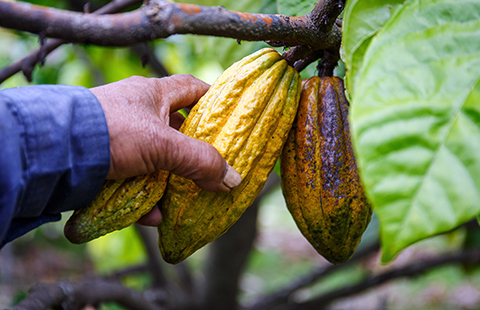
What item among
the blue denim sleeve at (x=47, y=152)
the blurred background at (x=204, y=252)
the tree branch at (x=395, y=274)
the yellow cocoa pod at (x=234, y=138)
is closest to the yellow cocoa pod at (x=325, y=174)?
the yellow cocoa pod at (x=234, y=138)

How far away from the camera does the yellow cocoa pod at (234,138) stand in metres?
0.86

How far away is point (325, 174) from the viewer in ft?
2.88

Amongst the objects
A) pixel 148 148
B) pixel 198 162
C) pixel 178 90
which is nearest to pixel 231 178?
pixel 198 162

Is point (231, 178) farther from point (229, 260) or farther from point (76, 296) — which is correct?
point (229, 260)

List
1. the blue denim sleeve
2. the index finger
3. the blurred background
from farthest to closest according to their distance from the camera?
the blurred background
the index finger
the blue denim sleeve

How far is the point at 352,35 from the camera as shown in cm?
70

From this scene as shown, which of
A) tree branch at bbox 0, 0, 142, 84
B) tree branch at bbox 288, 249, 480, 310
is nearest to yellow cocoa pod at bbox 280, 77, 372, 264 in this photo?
tree branch at bbox 0, 0, 142, 84

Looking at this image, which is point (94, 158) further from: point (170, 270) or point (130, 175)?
point (170, 270)

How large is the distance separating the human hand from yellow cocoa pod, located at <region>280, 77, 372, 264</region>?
0.17 meters

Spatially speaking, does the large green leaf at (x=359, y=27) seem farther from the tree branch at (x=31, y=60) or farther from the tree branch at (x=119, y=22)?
the tree branch at (x=31, y=60)

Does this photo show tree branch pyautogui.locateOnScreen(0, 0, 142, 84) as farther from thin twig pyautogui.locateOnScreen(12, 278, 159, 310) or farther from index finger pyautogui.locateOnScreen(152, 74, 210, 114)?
thin twig pyautogui.locateOnScreen(12, 278, 159, 310)

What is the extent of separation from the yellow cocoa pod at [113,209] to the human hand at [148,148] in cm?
3

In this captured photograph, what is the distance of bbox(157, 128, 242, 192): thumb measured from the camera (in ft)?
2.62

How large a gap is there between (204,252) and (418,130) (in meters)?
4.74
